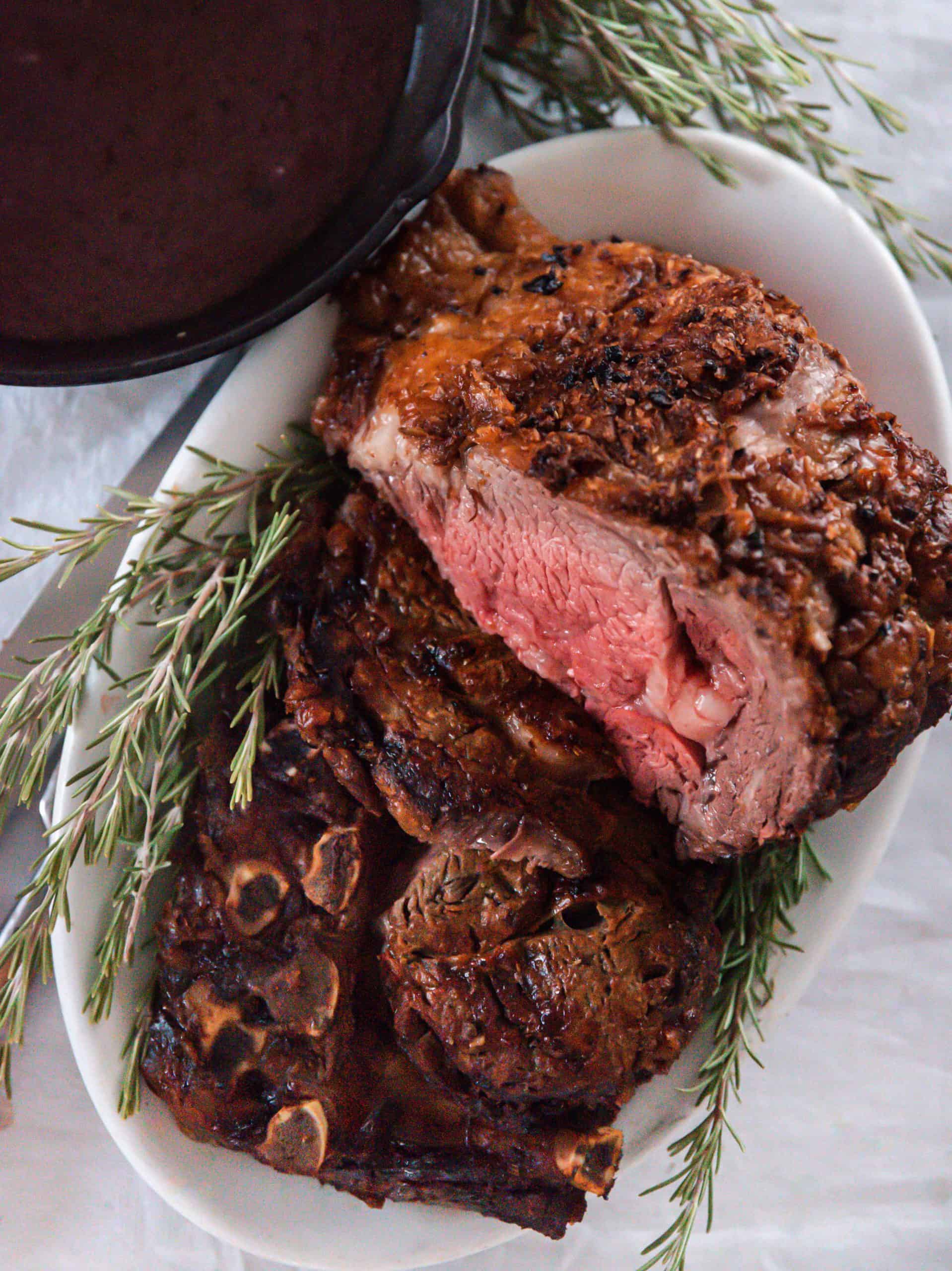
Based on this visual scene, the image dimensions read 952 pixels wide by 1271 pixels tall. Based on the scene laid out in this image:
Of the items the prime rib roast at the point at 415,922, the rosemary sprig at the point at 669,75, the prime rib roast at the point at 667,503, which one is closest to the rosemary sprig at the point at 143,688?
the prime rib roast at the point at 415,922

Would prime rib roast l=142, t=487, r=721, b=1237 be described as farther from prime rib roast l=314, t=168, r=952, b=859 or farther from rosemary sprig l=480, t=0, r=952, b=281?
rosemary sprig l=480, t=0, r=952, b=281

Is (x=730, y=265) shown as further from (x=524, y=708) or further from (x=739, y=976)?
(x=739, y=976)

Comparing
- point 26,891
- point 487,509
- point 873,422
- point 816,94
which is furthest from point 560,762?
point 816,94

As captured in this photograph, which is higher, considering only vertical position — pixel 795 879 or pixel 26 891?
pixel 795 879

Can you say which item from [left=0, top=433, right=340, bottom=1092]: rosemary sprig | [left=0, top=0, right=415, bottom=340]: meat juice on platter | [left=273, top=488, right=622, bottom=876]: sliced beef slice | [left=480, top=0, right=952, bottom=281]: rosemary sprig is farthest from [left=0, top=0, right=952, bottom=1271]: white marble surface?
[left=0, top=0, right=415, bottom=340]: meat juice on platter

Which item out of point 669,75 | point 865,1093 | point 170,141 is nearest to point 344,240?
point 170,141

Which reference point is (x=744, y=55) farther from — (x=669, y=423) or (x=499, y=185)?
(x=669, y=423)

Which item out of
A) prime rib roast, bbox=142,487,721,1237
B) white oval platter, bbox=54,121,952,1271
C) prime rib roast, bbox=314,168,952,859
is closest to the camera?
prime rib roast, bbox=314,168,952,859
